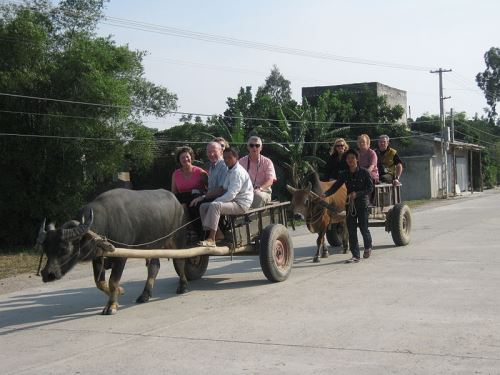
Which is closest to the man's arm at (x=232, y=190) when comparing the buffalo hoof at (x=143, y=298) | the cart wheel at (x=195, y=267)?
the cart wheel at (x=195, y=267)

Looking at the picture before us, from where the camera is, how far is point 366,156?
13.3 m

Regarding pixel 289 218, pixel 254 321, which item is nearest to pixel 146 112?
pixel 289 218

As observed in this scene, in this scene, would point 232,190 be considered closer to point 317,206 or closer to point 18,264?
point 317,206

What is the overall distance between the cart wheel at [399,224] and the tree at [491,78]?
80782 mm

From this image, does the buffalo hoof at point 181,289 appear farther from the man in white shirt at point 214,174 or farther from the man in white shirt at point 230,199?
the man in white shirt at point 214,174

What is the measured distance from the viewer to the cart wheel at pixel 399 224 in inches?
526

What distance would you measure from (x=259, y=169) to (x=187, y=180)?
1352 millimetres

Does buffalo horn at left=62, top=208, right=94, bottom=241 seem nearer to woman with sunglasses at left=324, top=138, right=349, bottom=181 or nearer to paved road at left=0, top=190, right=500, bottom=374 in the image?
paved road at left=0, top=190, right=500, bottom=374

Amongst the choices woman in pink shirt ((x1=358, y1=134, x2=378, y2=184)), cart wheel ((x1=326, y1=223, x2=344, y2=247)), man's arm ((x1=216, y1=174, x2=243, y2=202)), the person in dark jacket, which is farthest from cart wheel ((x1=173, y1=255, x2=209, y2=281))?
woman in pink shirt ((x1=358, y1=134, x2=378, y2=184))

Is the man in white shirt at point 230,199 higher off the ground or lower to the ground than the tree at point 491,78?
lower

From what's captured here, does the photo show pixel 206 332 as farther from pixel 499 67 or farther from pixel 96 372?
pixel 499 67

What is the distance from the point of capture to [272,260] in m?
9.59

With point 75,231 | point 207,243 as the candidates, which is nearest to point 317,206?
point 207,243

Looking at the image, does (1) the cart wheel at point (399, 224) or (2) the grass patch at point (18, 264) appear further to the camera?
(2) the grass patch at point (18, 264)
